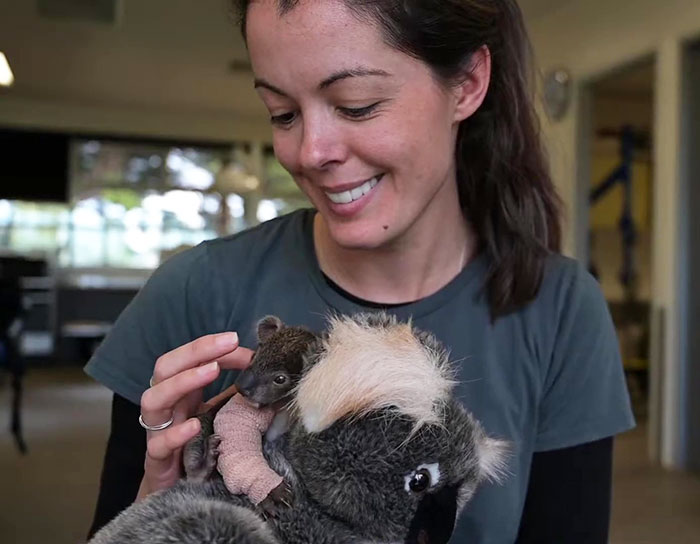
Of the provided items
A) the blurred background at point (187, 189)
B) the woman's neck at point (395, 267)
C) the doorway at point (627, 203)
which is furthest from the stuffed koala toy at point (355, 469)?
the doorway at point (627, 203)

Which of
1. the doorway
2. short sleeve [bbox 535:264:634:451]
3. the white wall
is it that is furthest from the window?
short sleeve [bbox 535:264:634:451]

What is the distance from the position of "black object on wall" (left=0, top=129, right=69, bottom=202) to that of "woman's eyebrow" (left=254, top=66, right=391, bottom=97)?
26.0 ft

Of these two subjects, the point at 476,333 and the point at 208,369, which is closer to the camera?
the point at 208,369

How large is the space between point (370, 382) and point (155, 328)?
Answer: 443 mm

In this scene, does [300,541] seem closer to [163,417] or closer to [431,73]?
[163,417]

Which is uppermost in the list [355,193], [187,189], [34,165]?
[34,165]

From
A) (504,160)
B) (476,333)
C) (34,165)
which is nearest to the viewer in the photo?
(476,333)

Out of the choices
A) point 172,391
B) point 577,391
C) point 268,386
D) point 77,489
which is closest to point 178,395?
point 172,391

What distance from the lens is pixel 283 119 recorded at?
0.74 meters

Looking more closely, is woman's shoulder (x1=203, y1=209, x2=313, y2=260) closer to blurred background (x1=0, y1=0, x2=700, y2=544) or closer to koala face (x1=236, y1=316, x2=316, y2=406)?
blurred background (x1=0, y1=0, x2=700, y2=544)

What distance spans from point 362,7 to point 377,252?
0.29m

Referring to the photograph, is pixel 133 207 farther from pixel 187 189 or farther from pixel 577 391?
pixel 577 391

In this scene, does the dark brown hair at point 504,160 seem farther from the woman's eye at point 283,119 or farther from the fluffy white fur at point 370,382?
the fluffy white fur at point 370,382

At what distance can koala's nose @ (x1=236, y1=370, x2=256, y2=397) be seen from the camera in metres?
0.56
